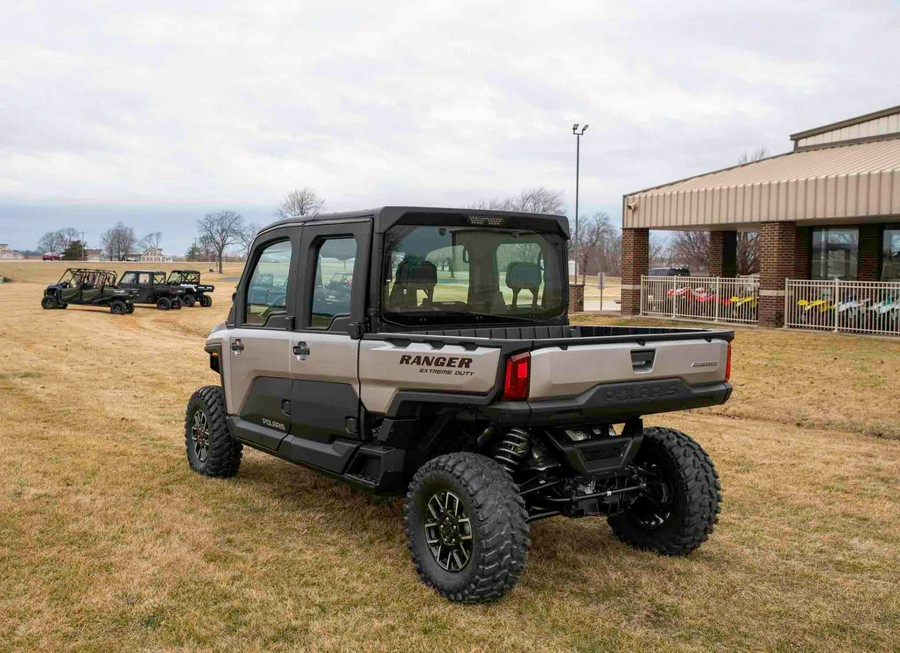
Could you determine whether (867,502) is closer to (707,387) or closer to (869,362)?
(707,387)

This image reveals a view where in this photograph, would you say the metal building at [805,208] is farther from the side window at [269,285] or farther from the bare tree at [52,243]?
the bare tree at [52,243]

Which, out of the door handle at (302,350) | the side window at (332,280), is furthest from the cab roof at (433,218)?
the door handle at (302,350)

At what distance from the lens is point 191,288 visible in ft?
113

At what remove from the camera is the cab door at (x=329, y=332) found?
5.30 meters

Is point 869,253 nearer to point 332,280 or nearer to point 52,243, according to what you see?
point 332,280

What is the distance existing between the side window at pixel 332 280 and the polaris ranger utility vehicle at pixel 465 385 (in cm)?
1

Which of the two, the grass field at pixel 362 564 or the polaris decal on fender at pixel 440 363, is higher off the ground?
the polaris decal on fender at pixel 440 363

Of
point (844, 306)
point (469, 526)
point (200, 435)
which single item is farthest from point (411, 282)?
point (844, 306)

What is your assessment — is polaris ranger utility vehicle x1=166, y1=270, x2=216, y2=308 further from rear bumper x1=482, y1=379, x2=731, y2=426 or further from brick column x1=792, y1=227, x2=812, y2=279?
rear bumper x1=482, y1=379, x2=731, y2=426

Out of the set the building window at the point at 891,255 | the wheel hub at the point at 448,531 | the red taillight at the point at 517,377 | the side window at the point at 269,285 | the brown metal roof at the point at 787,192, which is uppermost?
the brown metal roof at the point at 787,192

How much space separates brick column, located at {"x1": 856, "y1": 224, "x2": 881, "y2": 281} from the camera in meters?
23.1

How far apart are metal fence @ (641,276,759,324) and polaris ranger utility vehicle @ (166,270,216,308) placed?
18230mm

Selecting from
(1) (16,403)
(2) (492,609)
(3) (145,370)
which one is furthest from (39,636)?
(3) (145,370)

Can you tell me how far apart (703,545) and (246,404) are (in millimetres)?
3462
